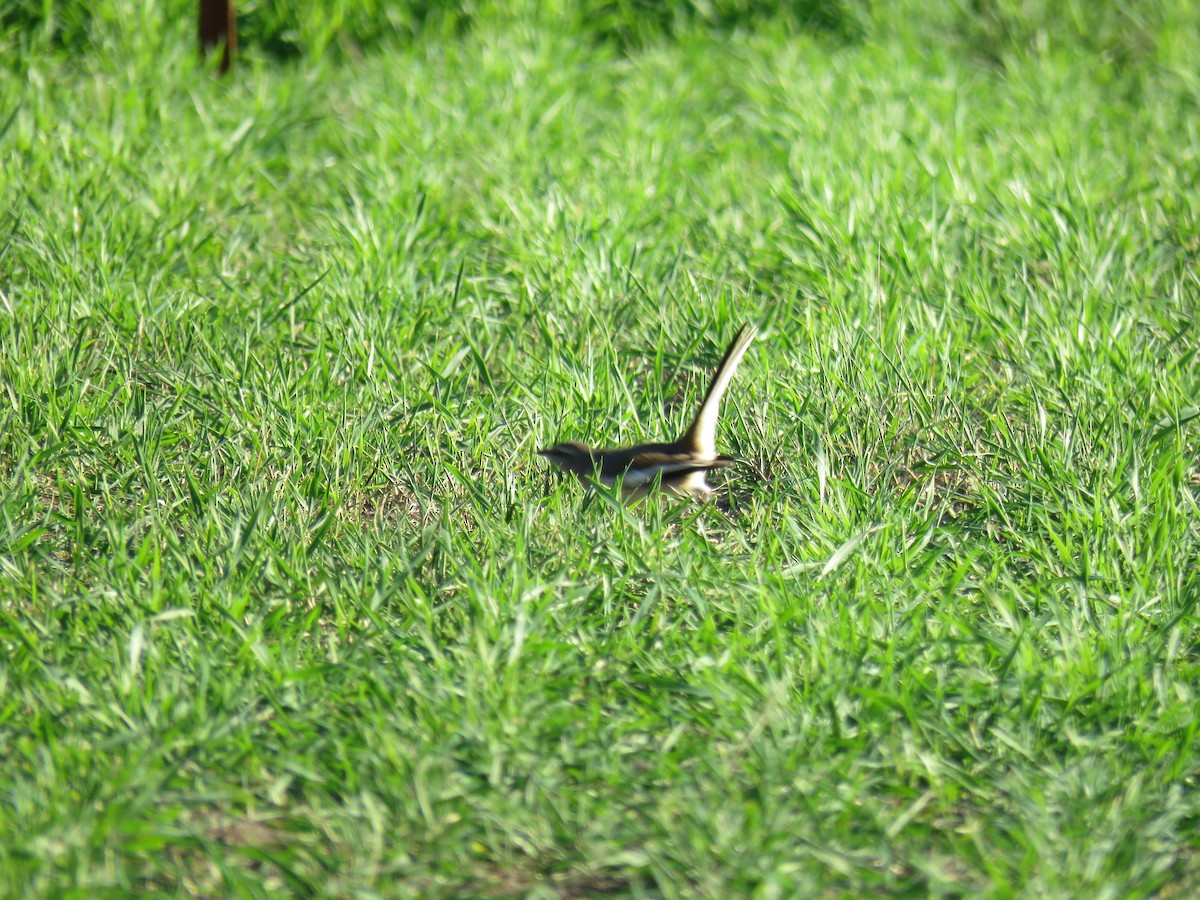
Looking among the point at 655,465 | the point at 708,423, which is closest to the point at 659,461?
the point at 655,465

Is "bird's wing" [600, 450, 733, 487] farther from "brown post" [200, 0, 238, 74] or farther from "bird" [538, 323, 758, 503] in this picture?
"brown post" [200, 0, 238, 74]

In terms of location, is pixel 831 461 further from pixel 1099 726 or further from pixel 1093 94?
pixel 1093 94

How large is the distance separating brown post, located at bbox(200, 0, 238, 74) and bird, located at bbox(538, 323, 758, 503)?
3923 mm

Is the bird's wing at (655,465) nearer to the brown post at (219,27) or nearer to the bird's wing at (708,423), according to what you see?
the bird's wing at (708,423)

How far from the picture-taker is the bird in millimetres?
3836

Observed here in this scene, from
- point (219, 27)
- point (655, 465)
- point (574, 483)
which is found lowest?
point (574, 483)

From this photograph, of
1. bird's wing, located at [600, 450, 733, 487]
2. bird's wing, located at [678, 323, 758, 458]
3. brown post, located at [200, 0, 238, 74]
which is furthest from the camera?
brown post, located at [200, 0, 238, 74]

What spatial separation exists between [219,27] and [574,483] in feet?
13.7

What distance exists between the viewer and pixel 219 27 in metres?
6.92

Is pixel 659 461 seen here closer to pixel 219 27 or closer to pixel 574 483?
pixel 574 483

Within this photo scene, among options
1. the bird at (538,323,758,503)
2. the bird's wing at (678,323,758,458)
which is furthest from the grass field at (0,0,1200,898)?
the bird's wing at (678,323,758,458)

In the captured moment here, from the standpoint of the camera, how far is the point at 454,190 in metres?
5.92

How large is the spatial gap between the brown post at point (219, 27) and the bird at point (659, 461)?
3.92 meters

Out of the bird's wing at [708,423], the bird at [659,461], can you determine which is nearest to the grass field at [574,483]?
the bird at [659,461]
